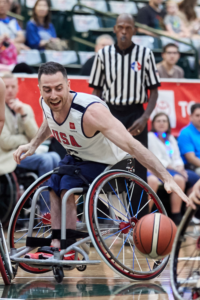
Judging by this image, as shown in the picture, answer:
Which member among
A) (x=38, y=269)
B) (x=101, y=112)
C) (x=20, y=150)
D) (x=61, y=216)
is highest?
(x=101, y=112)

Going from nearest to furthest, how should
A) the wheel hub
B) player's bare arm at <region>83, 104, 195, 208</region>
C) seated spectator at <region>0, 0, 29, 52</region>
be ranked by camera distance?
1. player's bare arm at <region>83, 104, 195, 208</region>
2. the wheel hub
3. seated spectator at <region>0, 0, 29, 52</region>

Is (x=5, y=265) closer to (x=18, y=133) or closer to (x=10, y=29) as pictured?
(x=18, y=133)

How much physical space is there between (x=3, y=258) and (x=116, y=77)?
236 cm

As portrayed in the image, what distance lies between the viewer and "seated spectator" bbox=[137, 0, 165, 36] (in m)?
10.0

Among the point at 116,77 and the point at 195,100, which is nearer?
the point at 116,77

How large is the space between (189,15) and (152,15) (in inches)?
51.2

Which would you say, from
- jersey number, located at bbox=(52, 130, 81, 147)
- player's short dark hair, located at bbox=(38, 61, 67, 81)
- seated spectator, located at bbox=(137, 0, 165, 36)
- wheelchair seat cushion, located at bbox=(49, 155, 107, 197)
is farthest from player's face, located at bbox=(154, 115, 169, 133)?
seated spectator, located at bbox=(137, 0, 165, 36)

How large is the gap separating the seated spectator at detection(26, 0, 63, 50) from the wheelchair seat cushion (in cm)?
525

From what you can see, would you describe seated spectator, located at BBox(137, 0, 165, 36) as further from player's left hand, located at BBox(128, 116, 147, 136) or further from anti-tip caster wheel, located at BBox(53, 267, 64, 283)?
anti-tip caster wheel, located at BBox(53, 267, 64, 283)

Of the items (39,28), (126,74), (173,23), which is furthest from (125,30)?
(173,23)

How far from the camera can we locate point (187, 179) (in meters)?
6.43

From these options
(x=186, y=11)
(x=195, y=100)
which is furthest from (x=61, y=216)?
(x=186, y=11)

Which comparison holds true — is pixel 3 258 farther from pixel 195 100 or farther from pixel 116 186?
pixel 195 100

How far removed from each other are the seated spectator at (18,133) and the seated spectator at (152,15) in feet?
15.8
